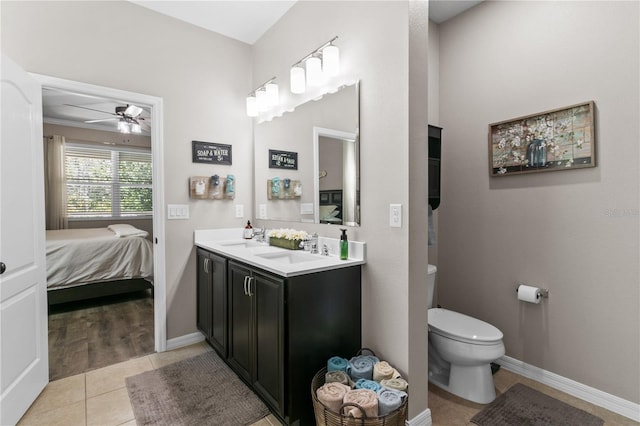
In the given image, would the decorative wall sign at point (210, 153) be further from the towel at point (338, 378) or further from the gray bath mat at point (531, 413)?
the gray bath mat at point (531, 413)

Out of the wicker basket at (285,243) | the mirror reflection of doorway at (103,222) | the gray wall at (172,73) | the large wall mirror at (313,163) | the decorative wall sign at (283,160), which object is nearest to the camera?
the large wall mirror at (313,163)

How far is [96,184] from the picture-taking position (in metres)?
5.75

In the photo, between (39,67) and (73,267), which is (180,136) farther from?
(73,267)

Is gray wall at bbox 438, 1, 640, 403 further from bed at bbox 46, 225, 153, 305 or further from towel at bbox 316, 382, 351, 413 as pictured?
bed at bbox 46, 225, 153, 305

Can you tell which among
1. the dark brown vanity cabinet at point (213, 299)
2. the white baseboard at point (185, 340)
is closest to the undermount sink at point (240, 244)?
the dark brown vanity cabinet at point (213, 299)

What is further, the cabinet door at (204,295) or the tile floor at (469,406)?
the cabinet door at (204,295)

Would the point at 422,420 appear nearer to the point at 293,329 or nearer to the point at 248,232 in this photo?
the point at 293,329

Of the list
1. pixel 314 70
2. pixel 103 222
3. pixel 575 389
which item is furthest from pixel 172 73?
pixel 103 222

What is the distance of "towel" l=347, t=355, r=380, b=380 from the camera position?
1668mm

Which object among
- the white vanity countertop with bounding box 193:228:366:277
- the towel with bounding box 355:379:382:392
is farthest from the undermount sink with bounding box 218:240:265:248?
the towel with bounding box 355:379:382:392

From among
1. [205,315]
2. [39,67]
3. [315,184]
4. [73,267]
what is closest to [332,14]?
[315,184]

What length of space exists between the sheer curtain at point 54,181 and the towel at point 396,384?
20.0ft

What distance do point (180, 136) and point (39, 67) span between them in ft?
3.27

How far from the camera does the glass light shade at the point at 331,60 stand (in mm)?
2068
